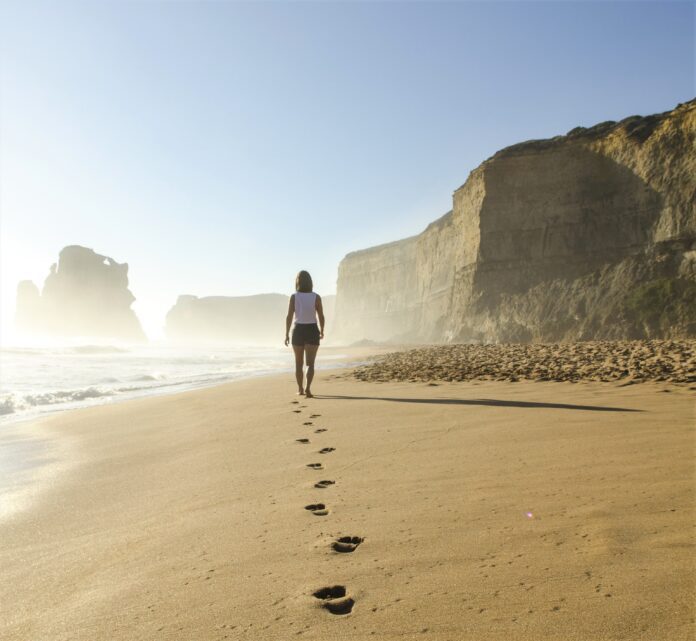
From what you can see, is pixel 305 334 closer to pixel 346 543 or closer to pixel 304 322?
pixel 304 322

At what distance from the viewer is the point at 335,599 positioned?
4.92 feet

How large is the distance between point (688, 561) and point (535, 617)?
64cm

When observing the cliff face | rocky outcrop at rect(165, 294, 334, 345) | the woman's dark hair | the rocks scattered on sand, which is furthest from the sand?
rocky outcrop at rect(165, 294, 334, 345)

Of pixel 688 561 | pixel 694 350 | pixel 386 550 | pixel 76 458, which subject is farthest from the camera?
pixel 694 350

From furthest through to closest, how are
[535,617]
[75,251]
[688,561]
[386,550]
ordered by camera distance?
[75,251] → [386,550] → [688,561] → [535,617]

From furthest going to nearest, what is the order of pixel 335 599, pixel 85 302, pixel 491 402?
1. pixel 85 302
2. pixel 491 402
3. pixel 335 599

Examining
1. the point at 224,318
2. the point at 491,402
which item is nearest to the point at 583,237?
the point at 491,402

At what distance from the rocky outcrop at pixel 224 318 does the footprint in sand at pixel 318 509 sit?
17699 centimetres

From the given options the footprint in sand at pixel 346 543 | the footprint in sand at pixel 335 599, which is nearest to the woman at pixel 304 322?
the footprint in sand at pixel 346 543

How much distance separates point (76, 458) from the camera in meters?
4.03

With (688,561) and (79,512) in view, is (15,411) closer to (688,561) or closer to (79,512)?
(79,512)

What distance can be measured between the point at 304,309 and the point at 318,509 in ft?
17.8

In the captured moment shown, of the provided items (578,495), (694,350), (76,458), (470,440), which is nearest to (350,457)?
(470,440)

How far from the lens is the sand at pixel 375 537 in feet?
4.50
